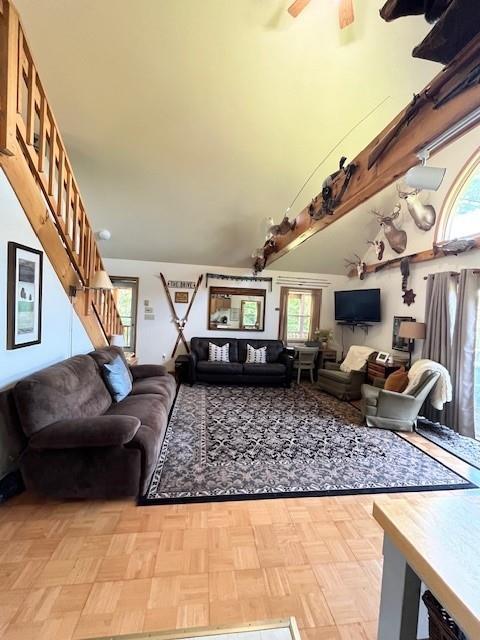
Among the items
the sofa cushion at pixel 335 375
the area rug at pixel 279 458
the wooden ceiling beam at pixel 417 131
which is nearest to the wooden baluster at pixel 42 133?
the wooden ceiling beam at pixel 417 131

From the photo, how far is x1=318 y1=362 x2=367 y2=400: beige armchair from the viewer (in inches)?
184

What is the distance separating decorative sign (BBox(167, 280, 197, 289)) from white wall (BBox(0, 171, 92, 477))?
9.66 ft

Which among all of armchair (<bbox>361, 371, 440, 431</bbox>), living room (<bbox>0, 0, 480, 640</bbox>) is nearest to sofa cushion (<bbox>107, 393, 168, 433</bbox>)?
living room (<bbox>0, 0, 480, 640</bbox>)

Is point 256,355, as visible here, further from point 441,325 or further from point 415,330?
point 441,325

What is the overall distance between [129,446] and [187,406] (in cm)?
209

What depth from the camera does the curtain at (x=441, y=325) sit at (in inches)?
143

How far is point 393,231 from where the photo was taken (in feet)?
15.8

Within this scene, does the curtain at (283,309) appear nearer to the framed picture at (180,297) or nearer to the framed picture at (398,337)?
the framed picture at (180,297)

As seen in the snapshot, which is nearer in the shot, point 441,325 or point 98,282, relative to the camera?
point 98,282

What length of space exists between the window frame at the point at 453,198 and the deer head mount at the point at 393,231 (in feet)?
2.19

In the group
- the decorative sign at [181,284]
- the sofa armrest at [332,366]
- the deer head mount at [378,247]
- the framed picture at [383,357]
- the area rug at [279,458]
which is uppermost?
the deer head mount at [378,247]

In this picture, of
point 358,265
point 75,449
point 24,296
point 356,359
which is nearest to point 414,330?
point 356,359

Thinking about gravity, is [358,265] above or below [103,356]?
above

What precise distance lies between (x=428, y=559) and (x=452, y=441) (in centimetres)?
353
